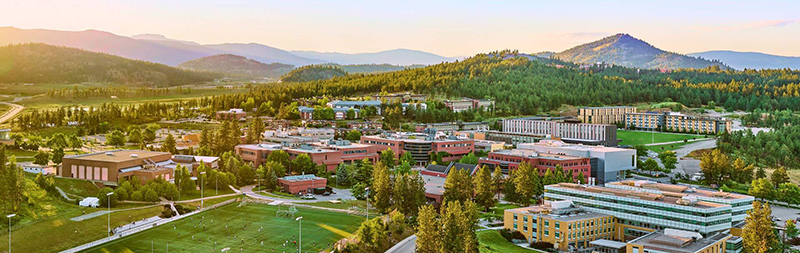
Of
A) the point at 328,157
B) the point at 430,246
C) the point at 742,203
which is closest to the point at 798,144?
the point at 742,203

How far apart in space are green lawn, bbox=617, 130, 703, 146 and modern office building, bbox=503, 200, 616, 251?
50.6m

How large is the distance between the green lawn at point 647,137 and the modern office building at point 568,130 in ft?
20.1

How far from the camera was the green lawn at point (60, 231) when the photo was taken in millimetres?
35938

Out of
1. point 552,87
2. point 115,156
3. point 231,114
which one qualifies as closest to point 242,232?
point 115,156

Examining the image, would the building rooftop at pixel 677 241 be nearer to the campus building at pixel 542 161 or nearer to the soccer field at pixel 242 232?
the soccer field at pixel 242 232

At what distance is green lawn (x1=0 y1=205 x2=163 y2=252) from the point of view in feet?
118

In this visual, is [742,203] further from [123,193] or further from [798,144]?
[798,144]

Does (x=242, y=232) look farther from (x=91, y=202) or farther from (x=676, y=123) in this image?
(x=676, y=123)

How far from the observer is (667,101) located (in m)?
129

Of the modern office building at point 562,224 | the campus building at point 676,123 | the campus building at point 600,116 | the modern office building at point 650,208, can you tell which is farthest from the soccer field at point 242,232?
the campus building at point 600,116

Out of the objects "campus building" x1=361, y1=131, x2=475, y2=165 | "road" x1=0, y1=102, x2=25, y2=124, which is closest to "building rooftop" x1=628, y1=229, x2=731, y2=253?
"campus building" x1=361, y1=131, x2=475, y2=165

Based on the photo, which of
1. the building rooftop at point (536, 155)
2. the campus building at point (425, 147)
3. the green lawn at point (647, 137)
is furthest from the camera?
the green lawn at point (647, 137)

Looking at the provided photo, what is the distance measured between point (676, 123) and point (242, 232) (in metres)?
76.5

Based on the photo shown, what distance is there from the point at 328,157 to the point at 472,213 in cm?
2731
